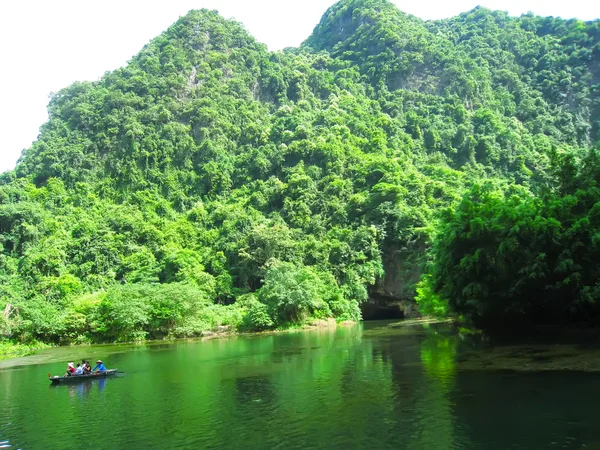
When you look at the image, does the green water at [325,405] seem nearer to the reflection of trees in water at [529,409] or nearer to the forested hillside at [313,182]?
the reflection of trees in water at [529,409]

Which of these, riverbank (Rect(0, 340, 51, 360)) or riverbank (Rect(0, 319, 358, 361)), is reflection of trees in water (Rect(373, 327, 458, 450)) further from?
riverbank (Rect(0, 340, 51, 360))

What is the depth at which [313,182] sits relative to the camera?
244 feet

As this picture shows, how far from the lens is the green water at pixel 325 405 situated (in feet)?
39.1

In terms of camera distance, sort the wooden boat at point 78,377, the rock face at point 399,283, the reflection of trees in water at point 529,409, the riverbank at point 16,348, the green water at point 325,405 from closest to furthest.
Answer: the reflection of trees in water at point 529,409 → the green water at point 325,405 → the wooden boat at point 78,377 → the riverbank at point 16,348 → the rock face at point 399,283

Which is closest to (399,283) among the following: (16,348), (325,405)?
(16,348)

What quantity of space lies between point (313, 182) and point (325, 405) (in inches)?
2366

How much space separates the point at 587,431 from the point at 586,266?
1542cm

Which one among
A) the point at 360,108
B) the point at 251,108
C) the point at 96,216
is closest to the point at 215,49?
the point at 251,108

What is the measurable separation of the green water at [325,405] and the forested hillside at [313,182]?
747 centimetres

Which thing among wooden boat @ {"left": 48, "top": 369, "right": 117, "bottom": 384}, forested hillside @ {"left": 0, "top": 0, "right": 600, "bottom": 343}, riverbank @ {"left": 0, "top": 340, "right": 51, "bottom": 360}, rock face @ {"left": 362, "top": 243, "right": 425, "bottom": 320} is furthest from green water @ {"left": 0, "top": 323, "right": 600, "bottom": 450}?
rock face @ {"left": 362, "top": 243, "right": 425, "bottom": 320}

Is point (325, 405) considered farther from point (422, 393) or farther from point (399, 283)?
point (399, 283)

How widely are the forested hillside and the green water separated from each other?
7471mm

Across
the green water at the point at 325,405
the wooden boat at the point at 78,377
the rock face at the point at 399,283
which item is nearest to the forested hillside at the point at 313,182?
the rock face at the point at 399,283

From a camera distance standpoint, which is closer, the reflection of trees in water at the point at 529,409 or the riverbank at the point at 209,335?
the reflection of trees in water at the point at 529,409
